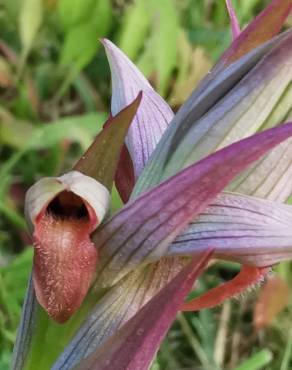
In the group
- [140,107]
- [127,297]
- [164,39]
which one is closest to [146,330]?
[127,297]

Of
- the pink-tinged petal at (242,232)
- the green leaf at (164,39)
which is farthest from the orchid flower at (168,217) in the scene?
the green leaf at (164,39)

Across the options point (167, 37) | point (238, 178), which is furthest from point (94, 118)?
point (238, 178)

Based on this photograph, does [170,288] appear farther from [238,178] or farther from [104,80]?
[104,80]

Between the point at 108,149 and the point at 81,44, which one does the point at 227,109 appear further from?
the point at 81,44

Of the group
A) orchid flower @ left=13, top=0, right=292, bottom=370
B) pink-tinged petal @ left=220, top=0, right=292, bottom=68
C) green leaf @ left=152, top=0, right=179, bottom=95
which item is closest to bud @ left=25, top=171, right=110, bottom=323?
orchid flower @ left=13, top=0, right=292, bottom=370

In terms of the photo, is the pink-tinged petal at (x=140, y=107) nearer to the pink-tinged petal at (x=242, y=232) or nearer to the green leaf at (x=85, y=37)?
the pink-tinged petal at (x=242, y=232)

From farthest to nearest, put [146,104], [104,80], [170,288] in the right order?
[104,80] < [146,104] < [170,288]

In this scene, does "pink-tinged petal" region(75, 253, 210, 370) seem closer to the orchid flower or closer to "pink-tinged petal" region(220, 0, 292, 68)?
the orchid flower
